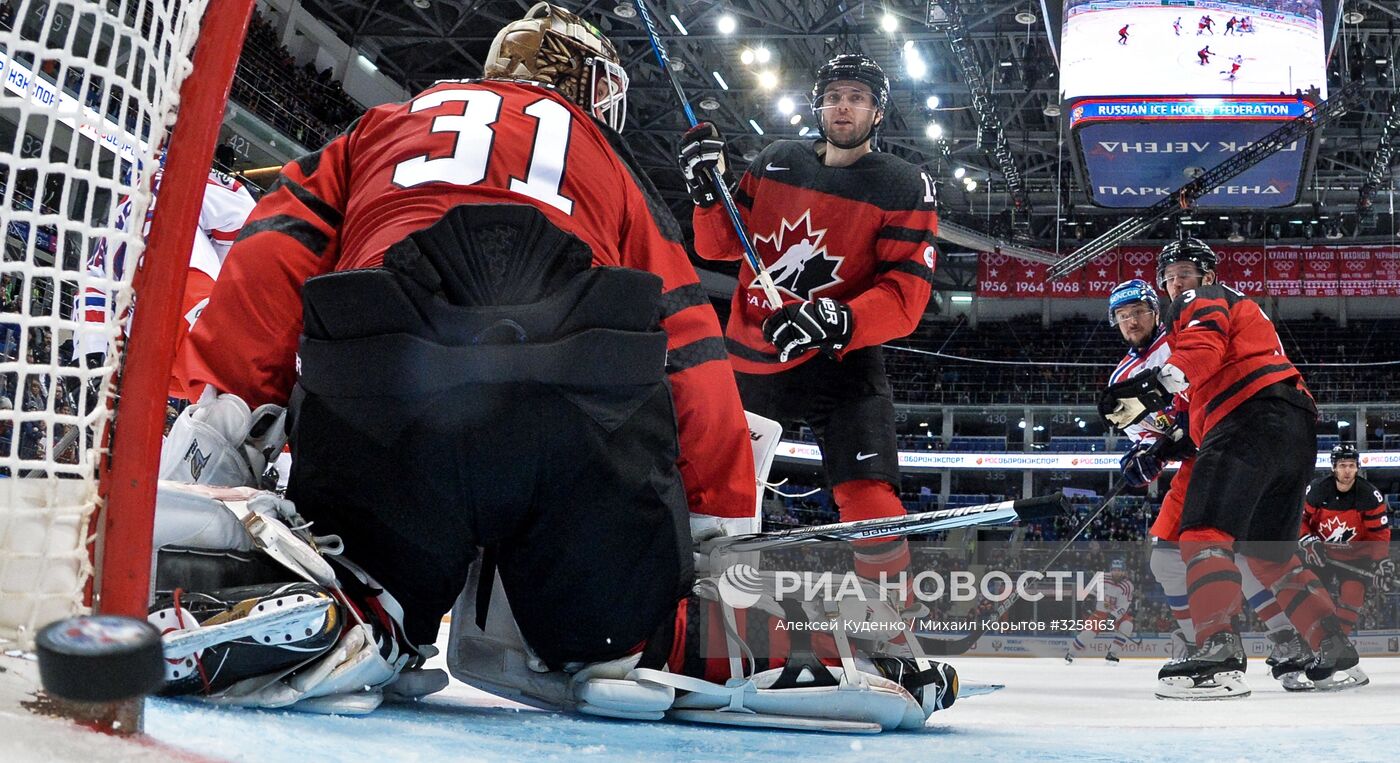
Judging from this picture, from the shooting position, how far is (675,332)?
5.46 feet

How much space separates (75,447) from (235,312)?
69cm

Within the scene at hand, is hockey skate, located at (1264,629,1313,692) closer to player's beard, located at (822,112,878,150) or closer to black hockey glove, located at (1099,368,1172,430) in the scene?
black hockey glove, located at (1099,368,1172,430)

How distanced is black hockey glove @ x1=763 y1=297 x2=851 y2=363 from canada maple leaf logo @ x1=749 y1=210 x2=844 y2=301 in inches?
12.8

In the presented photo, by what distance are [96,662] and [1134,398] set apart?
10.3 ft

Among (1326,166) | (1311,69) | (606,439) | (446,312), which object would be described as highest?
(1326,166)

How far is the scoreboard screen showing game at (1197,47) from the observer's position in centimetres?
875

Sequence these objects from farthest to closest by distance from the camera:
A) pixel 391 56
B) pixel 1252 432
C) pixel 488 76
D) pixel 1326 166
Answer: pixel 1326 166
pixel 391 56
pixel 1252 432
pixel 488 76

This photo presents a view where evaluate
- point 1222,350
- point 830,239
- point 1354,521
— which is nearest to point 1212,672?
point 1222,350

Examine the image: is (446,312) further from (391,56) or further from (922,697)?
(391,56)

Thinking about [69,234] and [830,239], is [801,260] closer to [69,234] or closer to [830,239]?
[830,239]

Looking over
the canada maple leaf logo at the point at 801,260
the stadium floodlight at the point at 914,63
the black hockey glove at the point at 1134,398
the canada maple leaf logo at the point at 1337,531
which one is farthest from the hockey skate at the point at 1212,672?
the stadium floodlight at the point at 914,63

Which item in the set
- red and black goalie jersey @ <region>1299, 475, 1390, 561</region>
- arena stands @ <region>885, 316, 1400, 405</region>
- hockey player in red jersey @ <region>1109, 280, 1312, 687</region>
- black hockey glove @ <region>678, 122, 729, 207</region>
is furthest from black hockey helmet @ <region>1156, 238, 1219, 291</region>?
arena stands @ <region>885, 316, 1400, 405</region>

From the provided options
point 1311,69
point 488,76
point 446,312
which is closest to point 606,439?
point 446,312

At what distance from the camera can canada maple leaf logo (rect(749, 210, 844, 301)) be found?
306cm
